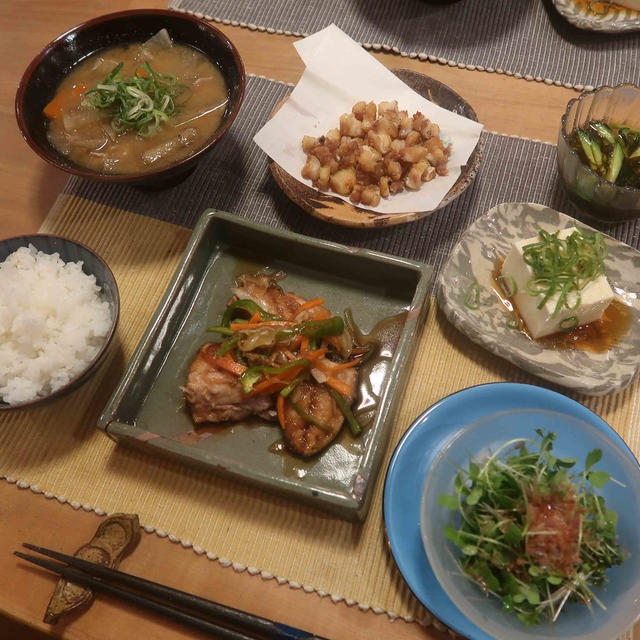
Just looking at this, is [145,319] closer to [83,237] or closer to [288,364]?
[83,237]

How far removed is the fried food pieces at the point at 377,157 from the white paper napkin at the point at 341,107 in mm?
40

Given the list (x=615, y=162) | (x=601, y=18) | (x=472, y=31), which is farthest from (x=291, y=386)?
(x=601, y=18)

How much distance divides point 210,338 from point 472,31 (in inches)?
73.5

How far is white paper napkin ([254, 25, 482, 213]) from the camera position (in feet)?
7.01

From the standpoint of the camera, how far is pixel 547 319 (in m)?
1.81

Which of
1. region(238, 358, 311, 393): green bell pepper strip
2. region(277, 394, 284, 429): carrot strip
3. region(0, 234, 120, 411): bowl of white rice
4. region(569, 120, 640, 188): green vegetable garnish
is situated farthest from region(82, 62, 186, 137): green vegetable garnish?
region(569, 120, 640, 188): green vegetable garnish

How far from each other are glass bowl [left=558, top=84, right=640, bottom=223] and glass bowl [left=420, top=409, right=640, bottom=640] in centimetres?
80

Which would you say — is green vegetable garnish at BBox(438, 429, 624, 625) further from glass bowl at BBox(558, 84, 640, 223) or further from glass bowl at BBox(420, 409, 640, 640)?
glass bowl at BBox(558, 84, 640, 223)

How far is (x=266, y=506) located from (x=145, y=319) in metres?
0.80

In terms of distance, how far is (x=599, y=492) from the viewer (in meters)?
1.46

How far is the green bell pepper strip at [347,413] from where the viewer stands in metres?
1.75

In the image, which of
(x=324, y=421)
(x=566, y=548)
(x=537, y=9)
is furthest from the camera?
(x=537, y=9)

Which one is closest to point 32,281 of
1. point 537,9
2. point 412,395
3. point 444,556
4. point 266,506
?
point 266,506

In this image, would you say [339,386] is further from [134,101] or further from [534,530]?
[134,101]
